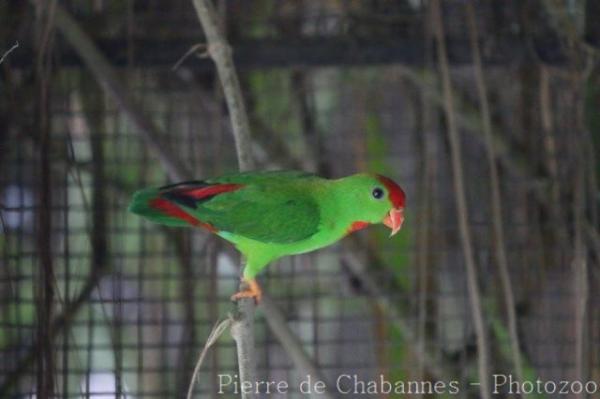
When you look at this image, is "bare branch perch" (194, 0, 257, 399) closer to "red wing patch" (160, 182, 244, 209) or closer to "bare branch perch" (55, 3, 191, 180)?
"red wing patch" (160, 182, 244, 209)

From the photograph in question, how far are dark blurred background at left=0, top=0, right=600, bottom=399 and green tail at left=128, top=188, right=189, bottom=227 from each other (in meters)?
0.33

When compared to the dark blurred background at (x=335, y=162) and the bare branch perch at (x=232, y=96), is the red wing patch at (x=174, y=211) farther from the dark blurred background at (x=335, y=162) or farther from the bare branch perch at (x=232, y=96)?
the dark blurred background at (x=335, y=162)

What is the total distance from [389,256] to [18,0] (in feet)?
2.92

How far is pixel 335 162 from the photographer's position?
7.31 ft

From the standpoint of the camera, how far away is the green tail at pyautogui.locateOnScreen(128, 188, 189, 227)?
116 cm

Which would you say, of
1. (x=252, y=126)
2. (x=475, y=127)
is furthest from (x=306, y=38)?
(x=475, y=127)

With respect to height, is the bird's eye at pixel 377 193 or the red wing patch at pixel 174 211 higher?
the bird's eye at pixel 377 193

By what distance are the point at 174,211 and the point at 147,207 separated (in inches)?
1.5

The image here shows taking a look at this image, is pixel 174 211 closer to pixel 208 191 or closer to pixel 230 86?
pixel 208 191

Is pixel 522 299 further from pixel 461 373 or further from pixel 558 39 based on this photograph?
pixel 558 39

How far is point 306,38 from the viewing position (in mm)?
1741

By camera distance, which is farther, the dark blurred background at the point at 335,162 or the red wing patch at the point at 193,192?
the dark blurred background at the point at 335,162

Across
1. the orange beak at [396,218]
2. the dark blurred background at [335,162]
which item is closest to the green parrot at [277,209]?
the orange beak at [396,218]

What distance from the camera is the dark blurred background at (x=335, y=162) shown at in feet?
5.50
